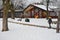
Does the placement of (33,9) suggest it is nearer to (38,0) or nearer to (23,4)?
(23,4)

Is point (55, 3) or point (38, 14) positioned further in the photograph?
point (55, 3)

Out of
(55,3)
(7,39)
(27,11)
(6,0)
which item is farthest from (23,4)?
(7,39)

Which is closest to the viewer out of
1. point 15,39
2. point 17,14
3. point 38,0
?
point 15,39

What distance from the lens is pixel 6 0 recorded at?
20516 mm

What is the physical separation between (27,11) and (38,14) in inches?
148

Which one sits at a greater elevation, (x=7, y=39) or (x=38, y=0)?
(x=38, y=0)

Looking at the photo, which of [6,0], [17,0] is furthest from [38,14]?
[6,0]

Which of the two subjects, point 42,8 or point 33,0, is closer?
point 42,8

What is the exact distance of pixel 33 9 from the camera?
60.8 meters

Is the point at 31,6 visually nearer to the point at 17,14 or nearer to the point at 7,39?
the point at 17,14

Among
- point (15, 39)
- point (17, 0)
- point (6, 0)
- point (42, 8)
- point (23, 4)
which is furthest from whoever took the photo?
point (23, 4)

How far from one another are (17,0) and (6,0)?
186 ft

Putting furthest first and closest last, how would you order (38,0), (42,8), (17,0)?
(38,0)
(17,0)
(42,8)

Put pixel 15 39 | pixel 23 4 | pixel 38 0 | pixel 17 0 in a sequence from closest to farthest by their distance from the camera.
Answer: pixel 15 39 → pixel 17 0 → pixel 23 4 → pixel 38 0
